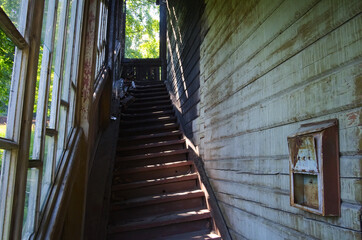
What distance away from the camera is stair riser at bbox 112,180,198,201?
3.04 metres

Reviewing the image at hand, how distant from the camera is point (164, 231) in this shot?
8.53 feet

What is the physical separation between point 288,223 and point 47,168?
4.51 ft

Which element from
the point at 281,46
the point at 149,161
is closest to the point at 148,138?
the point at 149,161

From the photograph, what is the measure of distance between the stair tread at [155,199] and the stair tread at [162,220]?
16cm

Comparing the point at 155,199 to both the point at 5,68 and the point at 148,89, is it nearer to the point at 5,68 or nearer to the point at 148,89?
the point at 5,68

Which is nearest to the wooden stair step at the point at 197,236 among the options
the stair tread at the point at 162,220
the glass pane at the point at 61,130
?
the stair tread at the point at 162,220

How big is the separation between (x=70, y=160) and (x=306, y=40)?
1616mm

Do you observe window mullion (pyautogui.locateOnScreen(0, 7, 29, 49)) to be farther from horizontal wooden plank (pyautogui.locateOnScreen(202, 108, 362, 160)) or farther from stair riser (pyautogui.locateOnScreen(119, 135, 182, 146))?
stair riser (pyautogui.locateOnScreen(119, 135, 182, 146))

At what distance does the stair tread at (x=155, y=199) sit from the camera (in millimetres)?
2775

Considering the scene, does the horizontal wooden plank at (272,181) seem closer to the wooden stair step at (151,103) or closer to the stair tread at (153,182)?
the stair tread at (153,182)

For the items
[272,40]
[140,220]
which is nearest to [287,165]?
[272,40]

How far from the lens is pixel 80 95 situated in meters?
2.18

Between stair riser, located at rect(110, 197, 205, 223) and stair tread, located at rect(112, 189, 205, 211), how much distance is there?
56 millimetres

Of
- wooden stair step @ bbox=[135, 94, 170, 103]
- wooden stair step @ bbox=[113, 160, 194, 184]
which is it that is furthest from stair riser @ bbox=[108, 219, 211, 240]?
wooden stair step @ bbox=[135, 94, 170, 103]
